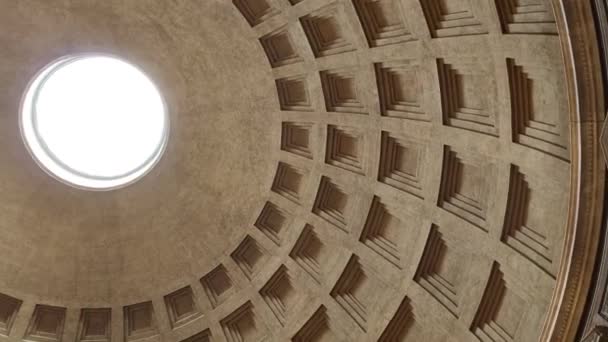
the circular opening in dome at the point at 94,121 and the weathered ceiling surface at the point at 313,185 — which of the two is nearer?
the weathered ceiling surface at the point at 313,185

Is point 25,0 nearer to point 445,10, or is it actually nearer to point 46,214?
point 46,214

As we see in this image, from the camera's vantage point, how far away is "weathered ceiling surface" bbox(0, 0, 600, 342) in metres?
15.4

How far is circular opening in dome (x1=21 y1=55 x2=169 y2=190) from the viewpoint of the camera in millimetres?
24750

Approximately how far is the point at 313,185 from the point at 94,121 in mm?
14697

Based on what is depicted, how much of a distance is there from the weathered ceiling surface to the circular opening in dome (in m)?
0.92

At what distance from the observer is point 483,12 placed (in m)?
15.1

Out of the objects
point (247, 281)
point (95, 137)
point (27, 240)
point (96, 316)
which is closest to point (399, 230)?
point (247, 281)

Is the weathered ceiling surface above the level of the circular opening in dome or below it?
below

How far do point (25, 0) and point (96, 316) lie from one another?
1203 cm

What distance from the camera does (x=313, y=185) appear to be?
2205 cm

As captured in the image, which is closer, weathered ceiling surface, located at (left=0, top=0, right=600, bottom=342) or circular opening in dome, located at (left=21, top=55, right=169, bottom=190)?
weathered ceiling surface, located at (left=0, top=0, right=600, bottom=342)

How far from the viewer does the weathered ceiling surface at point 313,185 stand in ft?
50.5

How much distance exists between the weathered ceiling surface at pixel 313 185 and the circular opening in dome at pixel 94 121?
3.02 ft

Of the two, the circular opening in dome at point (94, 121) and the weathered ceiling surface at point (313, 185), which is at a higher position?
the circular opening in dome at point (94, 121)
